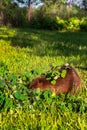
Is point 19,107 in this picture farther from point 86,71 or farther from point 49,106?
point 86,71

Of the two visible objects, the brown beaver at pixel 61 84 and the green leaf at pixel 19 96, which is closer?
the green leaf at pixel 19 96

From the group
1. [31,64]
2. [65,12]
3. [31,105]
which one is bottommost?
[65,12]

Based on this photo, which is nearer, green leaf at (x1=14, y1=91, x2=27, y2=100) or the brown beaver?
green leaf at (x1=14, y1=91, x2=27, y2=100)

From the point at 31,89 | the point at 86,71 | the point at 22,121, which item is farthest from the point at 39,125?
the point at 86,71

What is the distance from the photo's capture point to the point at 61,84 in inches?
217

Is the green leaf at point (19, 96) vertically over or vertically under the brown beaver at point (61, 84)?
over

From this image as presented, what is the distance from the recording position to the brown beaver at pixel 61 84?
5.48 metres

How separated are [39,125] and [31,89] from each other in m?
1.21

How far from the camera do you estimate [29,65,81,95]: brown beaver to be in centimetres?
548

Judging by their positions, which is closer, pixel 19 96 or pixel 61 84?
pixel 19 96

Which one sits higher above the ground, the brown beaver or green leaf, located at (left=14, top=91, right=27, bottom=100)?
A: green leaf, located at (left=14, top=91, right=27, bottom=100)

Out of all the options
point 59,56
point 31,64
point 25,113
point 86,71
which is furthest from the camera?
point 59,56

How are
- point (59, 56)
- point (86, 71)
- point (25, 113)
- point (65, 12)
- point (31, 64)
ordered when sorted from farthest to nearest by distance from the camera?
point (65, 12) → point (59, 56) → point (31, 64) → point (86, 71) → point (25, 113)

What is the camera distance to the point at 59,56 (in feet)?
32.3
